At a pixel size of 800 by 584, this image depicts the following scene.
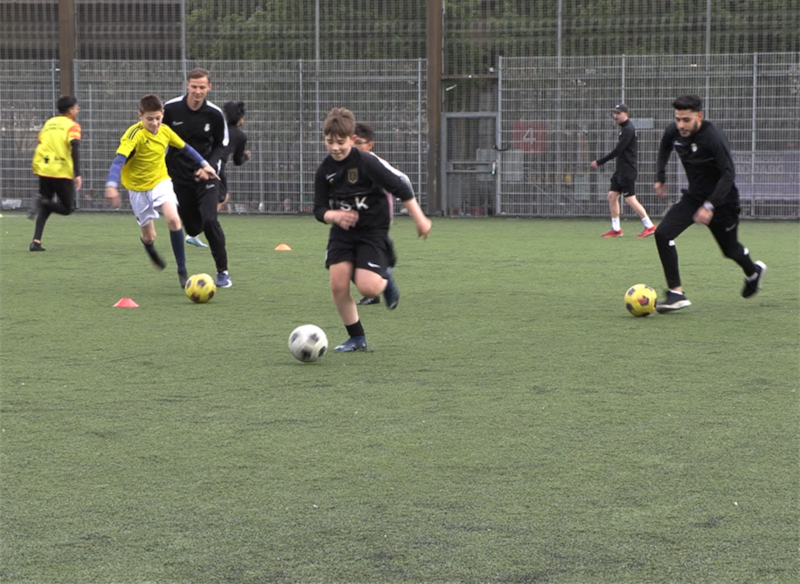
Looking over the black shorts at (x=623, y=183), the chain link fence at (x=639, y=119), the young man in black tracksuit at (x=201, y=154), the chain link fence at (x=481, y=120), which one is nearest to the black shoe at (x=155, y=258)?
the young man in black tracksuit at (x=201, y=154)

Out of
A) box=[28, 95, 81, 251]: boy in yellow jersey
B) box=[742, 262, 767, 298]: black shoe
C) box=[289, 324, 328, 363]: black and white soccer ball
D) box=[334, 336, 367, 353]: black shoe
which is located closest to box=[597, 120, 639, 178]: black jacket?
box=[28, 95, 81, 251]: boy in yellow jersey

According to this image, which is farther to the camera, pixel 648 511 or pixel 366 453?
pixel 366 453

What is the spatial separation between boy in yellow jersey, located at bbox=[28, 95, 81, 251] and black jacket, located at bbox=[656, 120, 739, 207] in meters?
8.11

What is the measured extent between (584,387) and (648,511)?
2.30 m

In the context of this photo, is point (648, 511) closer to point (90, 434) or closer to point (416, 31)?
point (90, 434)

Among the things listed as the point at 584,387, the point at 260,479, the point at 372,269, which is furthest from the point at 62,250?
the point at 260,479

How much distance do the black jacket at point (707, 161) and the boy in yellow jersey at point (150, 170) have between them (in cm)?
405

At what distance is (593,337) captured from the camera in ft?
27.6

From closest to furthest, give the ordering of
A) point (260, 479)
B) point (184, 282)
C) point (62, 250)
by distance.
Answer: point (260, 479), point (184, 282), point (62, 250)

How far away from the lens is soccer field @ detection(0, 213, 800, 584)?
12.5 ft

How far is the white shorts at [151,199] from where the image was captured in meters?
11.2

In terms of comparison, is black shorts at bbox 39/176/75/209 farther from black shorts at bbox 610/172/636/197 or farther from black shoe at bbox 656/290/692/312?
black shoe at bbox 656/290/692/312

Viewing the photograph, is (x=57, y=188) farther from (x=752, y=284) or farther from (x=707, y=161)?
(x=752, y=284)

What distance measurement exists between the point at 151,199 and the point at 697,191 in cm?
474
